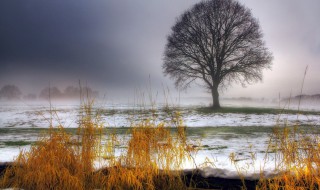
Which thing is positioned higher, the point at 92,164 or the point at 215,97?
the point at 215,97

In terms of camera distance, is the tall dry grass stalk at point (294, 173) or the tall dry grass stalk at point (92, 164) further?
the tall dry grass stalk at point (92, 164)

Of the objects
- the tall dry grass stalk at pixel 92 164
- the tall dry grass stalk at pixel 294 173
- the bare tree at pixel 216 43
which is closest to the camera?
the tall dry grass stalk at pixel 294 173

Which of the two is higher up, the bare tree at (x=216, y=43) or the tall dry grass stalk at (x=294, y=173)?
the bare tree at (x=216, y=43)

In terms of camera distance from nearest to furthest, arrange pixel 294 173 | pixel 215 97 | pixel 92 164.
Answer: pixel 294 173 → pixel 92 164 → pixel 215 97

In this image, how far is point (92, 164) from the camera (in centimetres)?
481

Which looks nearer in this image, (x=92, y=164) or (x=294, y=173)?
(x=294, y=173)

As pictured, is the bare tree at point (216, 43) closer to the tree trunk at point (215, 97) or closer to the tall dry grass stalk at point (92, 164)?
the tree trunk at point (215, 97)

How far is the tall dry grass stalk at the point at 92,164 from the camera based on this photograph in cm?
455

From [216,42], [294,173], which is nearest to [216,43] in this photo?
[216,42]

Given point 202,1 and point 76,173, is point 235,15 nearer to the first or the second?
point 202,1

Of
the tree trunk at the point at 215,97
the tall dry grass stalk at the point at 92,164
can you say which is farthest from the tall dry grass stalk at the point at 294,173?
the tree trunk at the point at 215,97

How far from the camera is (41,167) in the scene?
4.66 metres

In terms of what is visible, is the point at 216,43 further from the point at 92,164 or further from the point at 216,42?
the point at 92,164

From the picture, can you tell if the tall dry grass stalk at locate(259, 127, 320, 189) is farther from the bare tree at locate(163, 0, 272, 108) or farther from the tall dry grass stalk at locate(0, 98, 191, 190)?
the bare tree at locate(163, 0, 272, 108)
